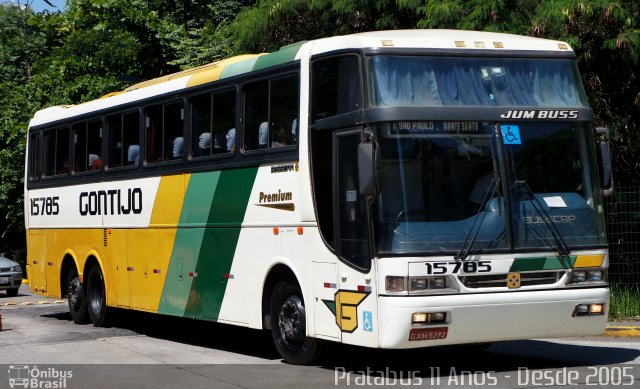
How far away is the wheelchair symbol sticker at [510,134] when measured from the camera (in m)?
11.5

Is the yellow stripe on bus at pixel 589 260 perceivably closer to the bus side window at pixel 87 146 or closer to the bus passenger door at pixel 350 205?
the bus passenger door at pixel 350 205

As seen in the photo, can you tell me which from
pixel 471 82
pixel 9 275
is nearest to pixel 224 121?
pixel 471 82

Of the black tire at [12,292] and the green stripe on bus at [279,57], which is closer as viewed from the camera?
the green stripe on bus at [279,57]

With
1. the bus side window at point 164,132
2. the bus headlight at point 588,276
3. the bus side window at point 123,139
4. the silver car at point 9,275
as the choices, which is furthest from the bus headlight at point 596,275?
the silver car at point 9,275

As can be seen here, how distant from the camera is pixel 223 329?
58.9ft

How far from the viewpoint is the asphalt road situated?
11.2 meters

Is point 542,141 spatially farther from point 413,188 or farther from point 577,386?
point 577,386

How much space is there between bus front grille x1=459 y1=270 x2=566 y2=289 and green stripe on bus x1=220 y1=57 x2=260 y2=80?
4.12m

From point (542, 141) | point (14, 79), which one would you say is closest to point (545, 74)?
point (542, 141)

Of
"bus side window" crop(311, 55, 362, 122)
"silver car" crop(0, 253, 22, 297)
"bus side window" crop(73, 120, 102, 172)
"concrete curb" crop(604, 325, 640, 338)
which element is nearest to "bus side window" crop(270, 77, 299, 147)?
"bus side window" crop(311, 55, 362, 122)

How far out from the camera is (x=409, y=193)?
11.1 m

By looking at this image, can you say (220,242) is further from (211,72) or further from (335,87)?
(335,87)

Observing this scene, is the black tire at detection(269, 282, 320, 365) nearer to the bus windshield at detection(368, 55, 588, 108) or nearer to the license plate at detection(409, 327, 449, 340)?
the license plate at detection(409, 327, 449, 340)

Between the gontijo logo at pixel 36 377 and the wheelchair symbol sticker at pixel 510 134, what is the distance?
200 inches
